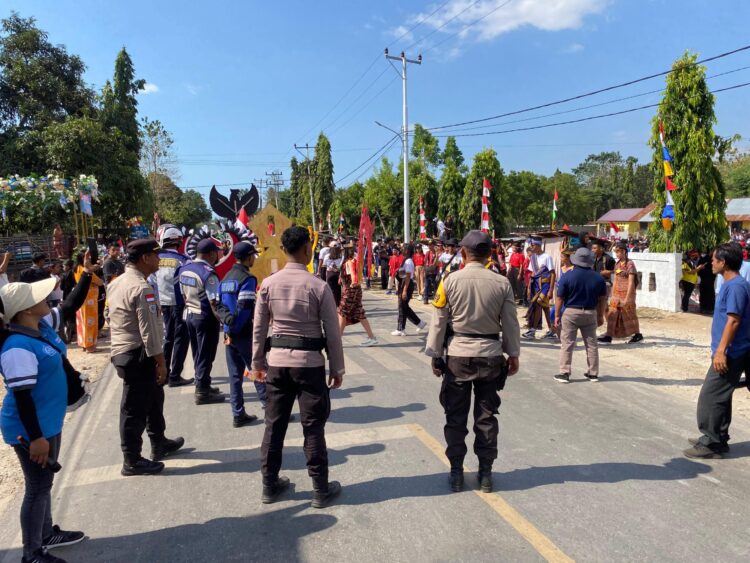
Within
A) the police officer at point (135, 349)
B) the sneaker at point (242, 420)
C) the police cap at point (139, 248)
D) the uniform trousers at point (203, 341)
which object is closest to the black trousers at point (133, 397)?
the police officer at point (135, 349)

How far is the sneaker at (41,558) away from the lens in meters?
2.88

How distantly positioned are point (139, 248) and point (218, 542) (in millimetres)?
2311

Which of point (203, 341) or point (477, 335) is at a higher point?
point (477, 335)

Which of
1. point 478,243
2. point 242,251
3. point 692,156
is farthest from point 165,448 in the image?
point 692,156

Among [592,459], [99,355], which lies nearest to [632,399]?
[592,459]

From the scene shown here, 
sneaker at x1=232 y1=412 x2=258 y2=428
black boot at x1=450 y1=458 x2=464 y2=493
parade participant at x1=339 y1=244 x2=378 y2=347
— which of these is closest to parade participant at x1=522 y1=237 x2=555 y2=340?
parade participant at x1=339 y1=244 x2=378 y2=347

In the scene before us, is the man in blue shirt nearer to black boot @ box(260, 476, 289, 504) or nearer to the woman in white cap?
black boot @ box(260, 476, 289, 504)

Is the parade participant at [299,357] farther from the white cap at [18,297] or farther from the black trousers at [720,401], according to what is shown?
the black trousers at [720,401]

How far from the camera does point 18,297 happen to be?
2.81m

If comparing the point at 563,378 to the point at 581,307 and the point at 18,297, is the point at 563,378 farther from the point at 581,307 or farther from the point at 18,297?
the point at 18,297

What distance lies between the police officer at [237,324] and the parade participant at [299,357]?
158 centimetres

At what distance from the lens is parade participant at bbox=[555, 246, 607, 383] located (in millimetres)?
6559

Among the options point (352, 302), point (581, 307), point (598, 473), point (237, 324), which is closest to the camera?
point (598, 473)

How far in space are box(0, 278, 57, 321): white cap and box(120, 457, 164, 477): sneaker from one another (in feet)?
6.05
